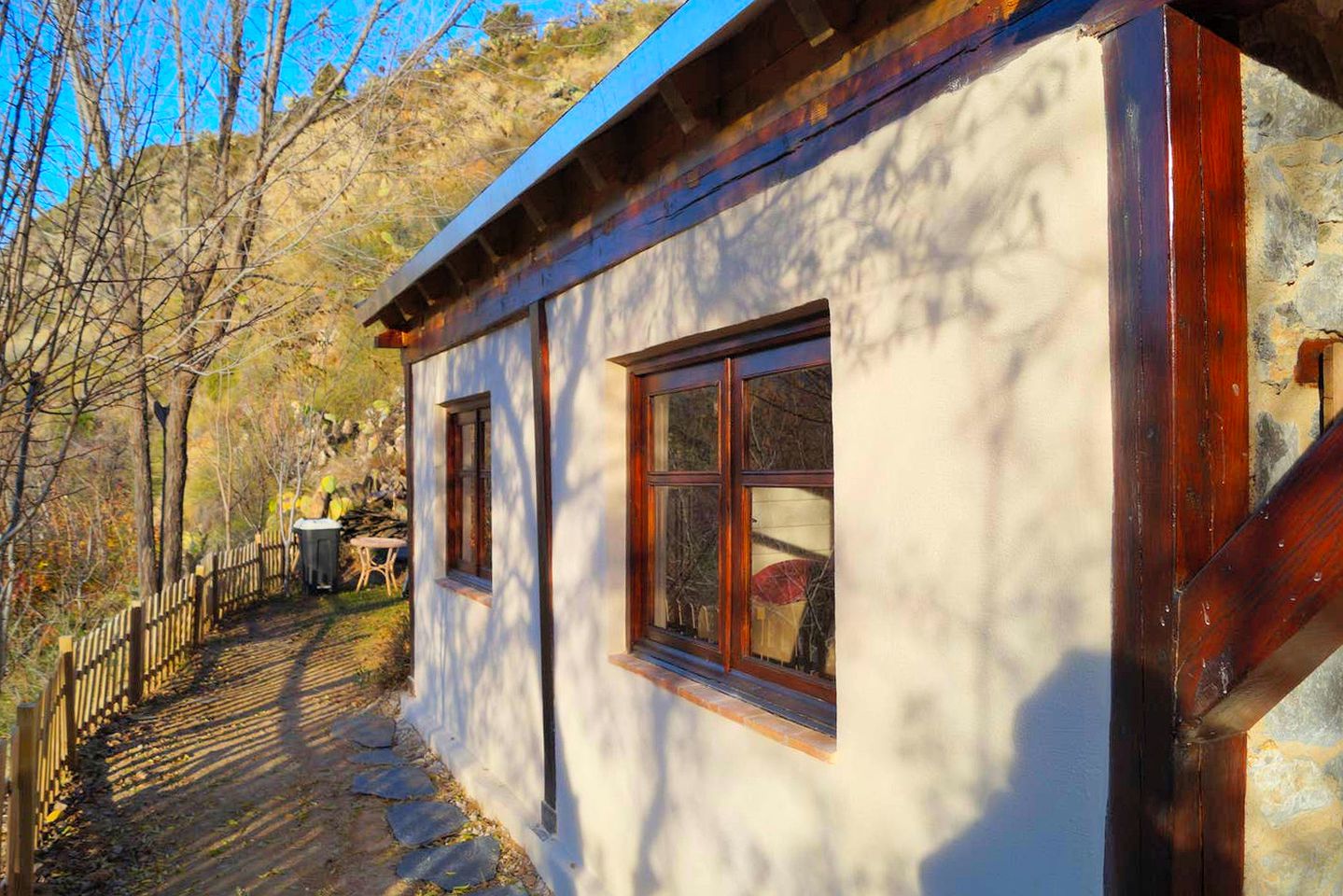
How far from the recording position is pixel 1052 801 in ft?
6.03

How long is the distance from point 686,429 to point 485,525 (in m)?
2.91

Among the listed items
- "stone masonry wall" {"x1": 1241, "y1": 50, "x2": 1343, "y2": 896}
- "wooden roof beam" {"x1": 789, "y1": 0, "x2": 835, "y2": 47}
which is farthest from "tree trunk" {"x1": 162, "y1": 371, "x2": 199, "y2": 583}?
"stone masonry wall" {"x1": 1241, "y1": 50, "x2": 1343, "y2": 896}

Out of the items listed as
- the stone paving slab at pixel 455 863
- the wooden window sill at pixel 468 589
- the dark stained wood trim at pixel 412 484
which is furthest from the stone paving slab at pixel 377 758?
the stone paving slab at pixel 455 863

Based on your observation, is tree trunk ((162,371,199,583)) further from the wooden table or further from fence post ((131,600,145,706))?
fence post ((131,600,145,706))

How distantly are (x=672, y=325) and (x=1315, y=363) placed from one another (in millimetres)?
1988

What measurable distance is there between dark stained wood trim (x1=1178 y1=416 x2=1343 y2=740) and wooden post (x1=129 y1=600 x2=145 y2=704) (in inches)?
306

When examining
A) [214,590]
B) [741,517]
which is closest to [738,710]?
[741,517]

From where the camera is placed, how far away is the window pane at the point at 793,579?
2.74 metres

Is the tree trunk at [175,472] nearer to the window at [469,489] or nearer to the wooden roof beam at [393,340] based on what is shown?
the wooden roof beam at [393,340]

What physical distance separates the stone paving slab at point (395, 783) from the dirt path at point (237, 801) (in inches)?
3.1

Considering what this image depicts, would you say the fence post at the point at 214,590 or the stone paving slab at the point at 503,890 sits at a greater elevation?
the fence post at the point at 214,590

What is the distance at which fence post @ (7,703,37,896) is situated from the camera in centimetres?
376

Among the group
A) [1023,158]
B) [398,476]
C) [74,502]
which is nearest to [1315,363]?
[1023,158]

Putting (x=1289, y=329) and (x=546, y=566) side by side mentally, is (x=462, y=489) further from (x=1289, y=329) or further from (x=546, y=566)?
(x=1289, y=329)
